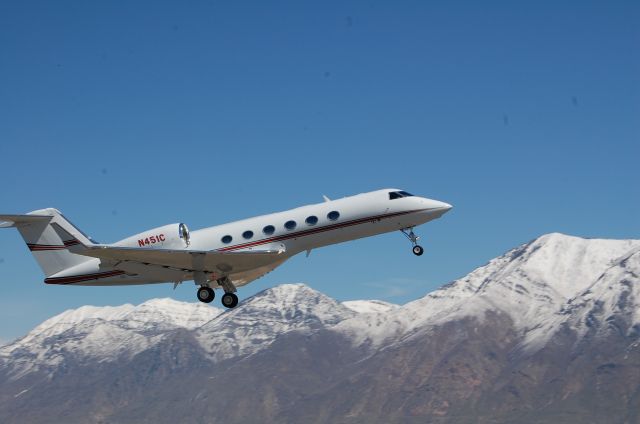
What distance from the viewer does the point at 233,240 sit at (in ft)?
182

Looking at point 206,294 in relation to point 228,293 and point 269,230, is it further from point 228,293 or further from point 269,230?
point 269,230

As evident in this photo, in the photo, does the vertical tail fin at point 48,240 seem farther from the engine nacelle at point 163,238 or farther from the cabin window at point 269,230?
the cabin window at point 269,230

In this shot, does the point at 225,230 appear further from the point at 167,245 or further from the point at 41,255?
the point at 41,255

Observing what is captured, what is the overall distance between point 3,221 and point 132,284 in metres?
8.09

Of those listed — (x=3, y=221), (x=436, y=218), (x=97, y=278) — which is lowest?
(x=436, y=218)

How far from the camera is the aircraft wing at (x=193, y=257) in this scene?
53031mm

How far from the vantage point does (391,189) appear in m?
55.4

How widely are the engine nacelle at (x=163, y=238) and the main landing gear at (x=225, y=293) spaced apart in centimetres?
230

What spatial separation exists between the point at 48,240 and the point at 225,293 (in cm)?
1085

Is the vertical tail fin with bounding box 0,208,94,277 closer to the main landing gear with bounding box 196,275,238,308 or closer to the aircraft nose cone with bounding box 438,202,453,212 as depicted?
the main landing gear with bounding box 196,275,238,308

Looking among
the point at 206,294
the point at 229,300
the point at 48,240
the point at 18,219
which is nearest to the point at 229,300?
the point at 229,300

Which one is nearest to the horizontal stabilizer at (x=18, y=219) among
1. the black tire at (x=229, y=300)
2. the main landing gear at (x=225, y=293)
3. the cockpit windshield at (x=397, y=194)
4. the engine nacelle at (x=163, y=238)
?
the engine nacelle at (x=163, y=238)

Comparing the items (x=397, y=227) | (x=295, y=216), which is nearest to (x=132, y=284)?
(x=295, y=216)

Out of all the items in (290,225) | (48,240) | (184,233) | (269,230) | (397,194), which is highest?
(48,240)
